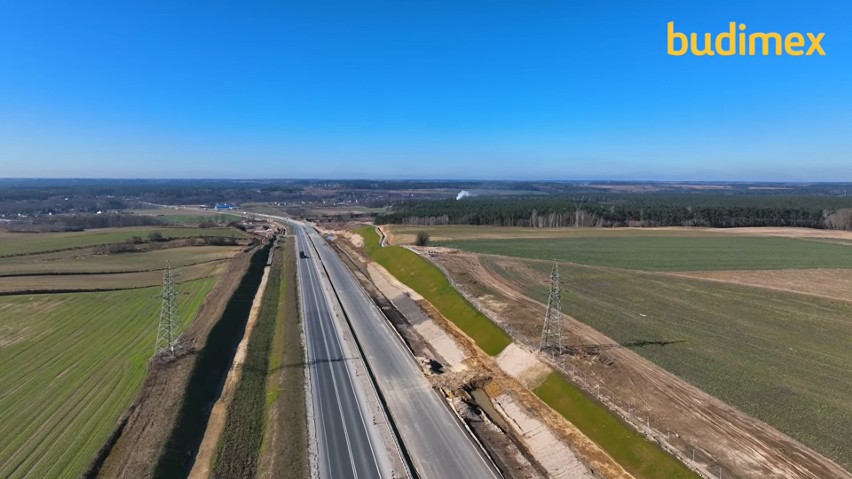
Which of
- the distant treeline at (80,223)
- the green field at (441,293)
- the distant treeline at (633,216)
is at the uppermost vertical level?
the distant treeline at (80,223)

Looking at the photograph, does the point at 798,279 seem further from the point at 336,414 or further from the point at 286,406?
the point at 286,406

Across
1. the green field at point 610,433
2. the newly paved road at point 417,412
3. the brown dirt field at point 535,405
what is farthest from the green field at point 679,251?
the green field at point 610,433

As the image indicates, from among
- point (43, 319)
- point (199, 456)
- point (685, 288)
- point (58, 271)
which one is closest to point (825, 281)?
point (685, 288)

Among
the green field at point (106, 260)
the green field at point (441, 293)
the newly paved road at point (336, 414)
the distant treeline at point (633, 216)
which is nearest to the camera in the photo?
the newly paved road at point (336, 414)

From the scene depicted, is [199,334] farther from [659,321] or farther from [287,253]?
[287,253]

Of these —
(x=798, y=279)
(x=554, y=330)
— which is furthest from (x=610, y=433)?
(x=798, y=279)

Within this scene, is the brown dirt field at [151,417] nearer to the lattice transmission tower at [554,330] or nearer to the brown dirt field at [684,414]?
the brown dirt field at [684,414]

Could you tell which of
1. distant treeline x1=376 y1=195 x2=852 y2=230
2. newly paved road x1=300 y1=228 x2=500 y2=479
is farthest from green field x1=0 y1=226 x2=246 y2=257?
newly paved road x1=300 y1=228 x2=500 y2=479
